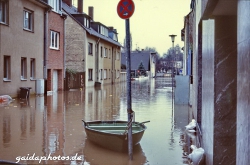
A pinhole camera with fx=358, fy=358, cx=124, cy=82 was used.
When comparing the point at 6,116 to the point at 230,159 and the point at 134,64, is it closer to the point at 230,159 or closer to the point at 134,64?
the point at 230,159

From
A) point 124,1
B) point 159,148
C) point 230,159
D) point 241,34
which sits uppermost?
point 124,1

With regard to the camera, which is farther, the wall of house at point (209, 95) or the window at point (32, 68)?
the window at point (32, 68)

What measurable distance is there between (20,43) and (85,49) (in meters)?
15.2

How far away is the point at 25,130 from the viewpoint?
1026cm

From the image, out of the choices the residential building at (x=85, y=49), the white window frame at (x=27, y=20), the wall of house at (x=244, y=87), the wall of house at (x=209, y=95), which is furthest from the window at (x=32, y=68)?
the wall of house at (x=244, y=87)

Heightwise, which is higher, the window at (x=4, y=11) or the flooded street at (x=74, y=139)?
the window at (x=4, y=11)

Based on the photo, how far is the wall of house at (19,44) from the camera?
66.8ft

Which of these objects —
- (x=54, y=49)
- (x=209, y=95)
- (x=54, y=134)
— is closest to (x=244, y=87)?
(x=209, y=95)

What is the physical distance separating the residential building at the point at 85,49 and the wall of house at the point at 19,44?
8.07 m

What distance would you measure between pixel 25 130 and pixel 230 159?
22.8 feet

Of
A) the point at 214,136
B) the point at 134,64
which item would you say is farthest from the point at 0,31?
the point at 134,64

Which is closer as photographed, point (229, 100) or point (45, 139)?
point (229, 100)

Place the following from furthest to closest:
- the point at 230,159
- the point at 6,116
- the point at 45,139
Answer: the point at 6,116 < the point at 45,139 < the point at 230,159

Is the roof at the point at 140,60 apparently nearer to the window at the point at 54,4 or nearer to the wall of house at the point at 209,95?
the window at the point at 54,4
